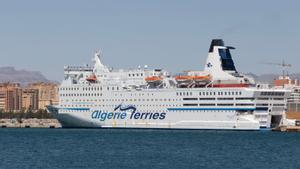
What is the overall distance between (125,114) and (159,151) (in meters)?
28.6

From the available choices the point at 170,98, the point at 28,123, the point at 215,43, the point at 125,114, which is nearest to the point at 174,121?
the point at 170,98

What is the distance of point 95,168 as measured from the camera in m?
39.5

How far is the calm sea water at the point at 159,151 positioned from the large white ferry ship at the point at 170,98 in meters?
4.64

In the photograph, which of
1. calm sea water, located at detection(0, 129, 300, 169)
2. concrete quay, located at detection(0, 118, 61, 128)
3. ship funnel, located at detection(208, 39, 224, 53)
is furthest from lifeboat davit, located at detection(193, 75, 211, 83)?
concrete quay, located at detection(0, 118, 61, 128)

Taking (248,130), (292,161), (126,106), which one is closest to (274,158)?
(292,161)

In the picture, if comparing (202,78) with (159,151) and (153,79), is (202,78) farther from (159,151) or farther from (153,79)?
(159,151)

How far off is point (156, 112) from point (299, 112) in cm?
2383

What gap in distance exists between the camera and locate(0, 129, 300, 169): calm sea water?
41906 millimetres

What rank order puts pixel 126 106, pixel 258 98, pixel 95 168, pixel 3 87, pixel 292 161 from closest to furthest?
pixel 95 168 < pixel 292 161 < pixel 258 98 < pixel 126 106 < pixel 3 87

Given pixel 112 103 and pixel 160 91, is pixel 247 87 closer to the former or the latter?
pixel 160 91

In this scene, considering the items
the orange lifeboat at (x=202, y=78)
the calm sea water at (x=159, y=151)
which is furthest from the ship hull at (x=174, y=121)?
the calm sea water at (x=159, y=151)

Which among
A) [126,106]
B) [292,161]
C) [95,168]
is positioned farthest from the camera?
[126,106]

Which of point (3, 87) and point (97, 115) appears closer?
point (97, 115)

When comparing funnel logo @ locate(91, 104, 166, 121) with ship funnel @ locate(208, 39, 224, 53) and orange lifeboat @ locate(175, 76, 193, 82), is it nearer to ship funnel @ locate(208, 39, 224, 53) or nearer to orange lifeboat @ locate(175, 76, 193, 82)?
orange lifeboat @ locate(175, 76, 193, 82)
